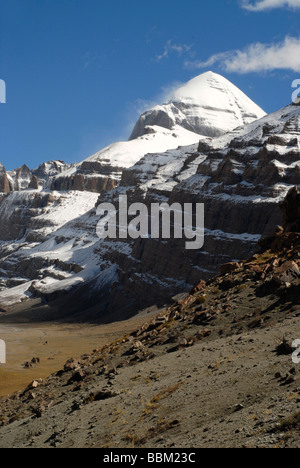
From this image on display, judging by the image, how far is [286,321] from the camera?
29656 mm

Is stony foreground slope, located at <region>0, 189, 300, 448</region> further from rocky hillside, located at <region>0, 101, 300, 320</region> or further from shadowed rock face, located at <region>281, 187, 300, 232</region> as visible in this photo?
rocky hillside, located at <region>0, 101, 300, 320</region>

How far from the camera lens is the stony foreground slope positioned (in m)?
20.5

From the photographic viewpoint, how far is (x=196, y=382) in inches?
1008

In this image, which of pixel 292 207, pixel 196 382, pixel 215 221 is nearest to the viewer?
pixel 196 382

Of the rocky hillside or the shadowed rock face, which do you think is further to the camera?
the rocky hillside

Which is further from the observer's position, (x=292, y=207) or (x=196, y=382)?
(x=292, y=207)

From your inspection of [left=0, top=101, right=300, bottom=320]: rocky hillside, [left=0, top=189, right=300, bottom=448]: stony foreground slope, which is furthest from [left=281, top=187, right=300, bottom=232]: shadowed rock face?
[left=0, top=101, right=300, bottom=320]: rocky hillside

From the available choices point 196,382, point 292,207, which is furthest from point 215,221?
point 196,382

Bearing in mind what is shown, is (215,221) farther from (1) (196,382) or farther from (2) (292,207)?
(1) (196,382)

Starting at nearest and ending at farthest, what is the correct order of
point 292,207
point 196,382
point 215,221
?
point 196,382, point 292,207, point 215,221

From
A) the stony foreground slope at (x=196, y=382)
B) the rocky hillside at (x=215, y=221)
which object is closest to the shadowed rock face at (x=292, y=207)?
the stony foreground slope at (x=196, y=382)

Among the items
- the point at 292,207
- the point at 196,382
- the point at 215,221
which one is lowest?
the point at 196,382

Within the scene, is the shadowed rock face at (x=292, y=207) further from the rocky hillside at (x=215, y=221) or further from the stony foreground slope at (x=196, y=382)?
the rocky hillside at (x=215, y=221)
